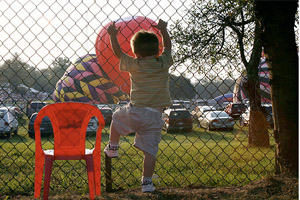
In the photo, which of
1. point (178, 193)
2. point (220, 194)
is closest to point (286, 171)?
point (220, 194)

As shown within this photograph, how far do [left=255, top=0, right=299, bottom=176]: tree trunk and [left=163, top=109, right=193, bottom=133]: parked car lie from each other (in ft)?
50.0

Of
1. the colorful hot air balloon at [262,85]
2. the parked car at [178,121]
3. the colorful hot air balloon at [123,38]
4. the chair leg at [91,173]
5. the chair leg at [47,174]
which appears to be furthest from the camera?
the parked car at [178,121]

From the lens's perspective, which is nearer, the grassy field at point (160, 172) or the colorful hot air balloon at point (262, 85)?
the grassy field at point (160, 172)

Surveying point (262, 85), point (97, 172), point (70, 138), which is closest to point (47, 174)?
point (70, 138)

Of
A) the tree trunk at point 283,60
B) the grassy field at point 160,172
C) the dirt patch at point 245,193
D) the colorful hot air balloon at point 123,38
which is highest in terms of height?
the colorful hot air balloon at point 123,38

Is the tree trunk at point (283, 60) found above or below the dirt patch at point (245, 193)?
above

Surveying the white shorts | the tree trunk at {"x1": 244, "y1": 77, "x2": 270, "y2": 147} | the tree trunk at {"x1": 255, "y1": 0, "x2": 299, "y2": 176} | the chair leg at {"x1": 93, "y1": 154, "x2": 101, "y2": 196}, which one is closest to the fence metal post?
the chair leg at {"x1": 93, "y1": 154, "x2": 101, "y2": 196}

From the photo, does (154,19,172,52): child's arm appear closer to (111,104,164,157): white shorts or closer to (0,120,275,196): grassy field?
(111,104,164,157): white shorts

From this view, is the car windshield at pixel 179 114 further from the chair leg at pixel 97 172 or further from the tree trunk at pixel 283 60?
the tree trunk at pixel 283 60

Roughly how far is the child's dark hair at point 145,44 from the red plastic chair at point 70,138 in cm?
59

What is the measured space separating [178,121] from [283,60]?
52.1ft

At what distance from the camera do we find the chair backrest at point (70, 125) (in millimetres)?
2605

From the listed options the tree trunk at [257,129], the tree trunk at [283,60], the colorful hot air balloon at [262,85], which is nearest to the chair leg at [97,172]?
the tree trunk at [283,60]

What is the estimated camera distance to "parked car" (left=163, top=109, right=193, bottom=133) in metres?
17.8
